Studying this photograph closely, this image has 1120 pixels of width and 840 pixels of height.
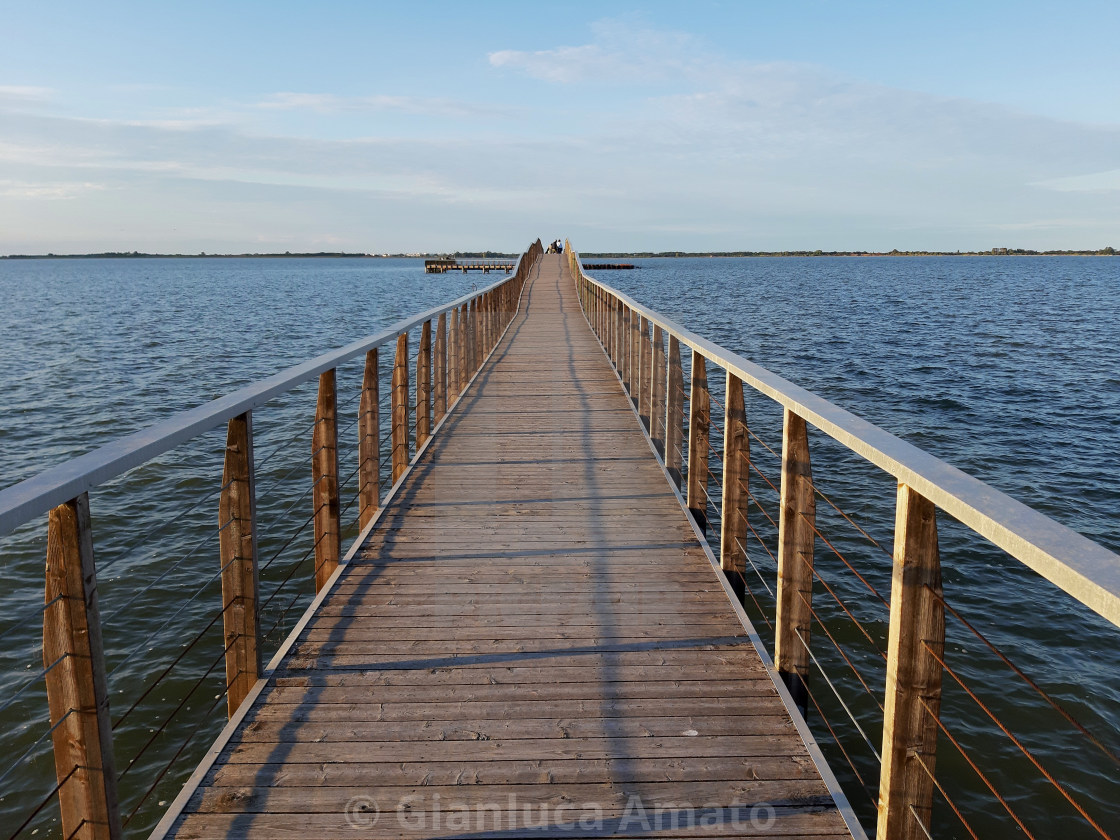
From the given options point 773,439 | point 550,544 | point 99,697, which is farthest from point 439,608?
point 773,439

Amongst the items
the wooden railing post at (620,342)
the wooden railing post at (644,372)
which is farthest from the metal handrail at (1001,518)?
the wooden railing post at (620,342)

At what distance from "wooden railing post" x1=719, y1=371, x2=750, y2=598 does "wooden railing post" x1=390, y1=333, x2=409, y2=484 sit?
247cm

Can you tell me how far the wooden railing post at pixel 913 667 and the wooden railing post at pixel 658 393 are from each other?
3.99 meters

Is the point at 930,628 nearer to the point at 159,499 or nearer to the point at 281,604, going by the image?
the point at 281,604

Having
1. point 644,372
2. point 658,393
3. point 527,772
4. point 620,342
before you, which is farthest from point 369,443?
point 620,342

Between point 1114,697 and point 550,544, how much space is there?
14.0 ft

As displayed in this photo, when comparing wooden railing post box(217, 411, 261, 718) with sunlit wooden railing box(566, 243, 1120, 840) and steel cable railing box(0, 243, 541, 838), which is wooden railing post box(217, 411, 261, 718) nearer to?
steel cable railing box(0, 243, 541, 838)

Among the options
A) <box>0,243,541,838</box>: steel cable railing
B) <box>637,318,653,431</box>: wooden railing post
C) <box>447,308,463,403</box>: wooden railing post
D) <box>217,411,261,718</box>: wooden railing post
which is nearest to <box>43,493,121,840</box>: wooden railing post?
<box>0,243,541,838</box>: steel cable railing

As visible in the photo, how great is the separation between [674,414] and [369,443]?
78.0 inches

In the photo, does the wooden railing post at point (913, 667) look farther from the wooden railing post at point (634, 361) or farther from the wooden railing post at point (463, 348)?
the wooden railing post at point (463, 348)

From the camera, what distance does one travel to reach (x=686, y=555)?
4.04 meters

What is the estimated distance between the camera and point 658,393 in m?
5.93

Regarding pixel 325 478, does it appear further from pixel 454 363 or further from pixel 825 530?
pixel 825 530

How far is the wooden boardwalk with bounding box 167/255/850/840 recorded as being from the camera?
216cm
